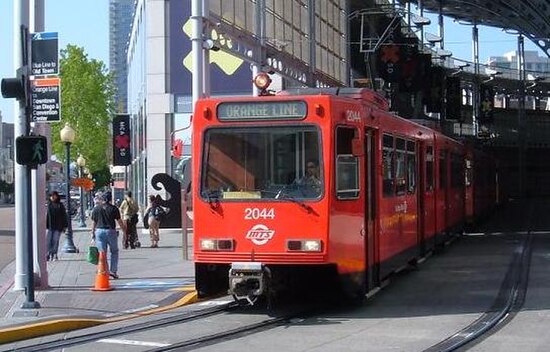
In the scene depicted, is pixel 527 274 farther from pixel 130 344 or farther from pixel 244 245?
pixel 130 344

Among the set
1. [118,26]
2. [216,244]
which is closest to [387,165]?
[216,244]

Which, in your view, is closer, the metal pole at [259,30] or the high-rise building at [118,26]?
the metal pole at [259,30]

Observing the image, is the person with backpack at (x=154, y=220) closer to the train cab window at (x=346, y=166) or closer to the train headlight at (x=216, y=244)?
the train headlight at (x=216, y=244)

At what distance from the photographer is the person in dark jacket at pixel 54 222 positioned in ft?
67.5

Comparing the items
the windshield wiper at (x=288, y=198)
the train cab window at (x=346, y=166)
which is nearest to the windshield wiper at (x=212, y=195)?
the windshield wiper at (x=288, y=198)

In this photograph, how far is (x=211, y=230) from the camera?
1212 cm

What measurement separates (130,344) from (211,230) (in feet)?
7.86

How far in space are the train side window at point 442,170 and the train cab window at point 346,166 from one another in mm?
9256

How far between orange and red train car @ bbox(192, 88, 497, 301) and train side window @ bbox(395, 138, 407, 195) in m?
1.91

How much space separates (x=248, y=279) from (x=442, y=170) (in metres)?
10.9

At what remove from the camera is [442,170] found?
21562 millimetres

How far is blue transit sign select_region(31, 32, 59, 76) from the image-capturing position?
44.5 ft

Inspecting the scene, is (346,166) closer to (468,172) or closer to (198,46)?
(198,46)

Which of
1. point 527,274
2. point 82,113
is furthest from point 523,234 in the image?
point 82,113
